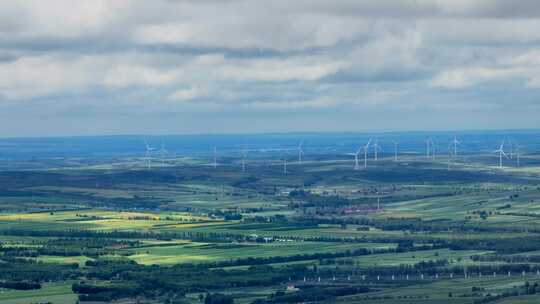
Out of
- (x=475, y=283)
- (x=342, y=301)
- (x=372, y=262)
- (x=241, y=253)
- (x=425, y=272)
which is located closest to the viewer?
(x=342, y=301)

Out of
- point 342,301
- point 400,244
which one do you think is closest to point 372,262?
point 400,244

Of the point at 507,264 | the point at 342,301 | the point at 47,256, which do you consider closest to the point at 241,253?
the point at 47,256

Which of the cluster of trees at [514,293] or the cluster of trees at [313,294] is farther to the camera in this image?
the cluster of trees at [313,294]

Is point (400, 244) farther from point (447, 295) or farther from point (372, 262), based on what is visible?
point (447, 295)

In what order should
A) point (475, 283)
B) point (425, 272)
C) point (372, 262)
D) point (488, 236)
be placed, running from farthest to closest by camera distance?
point (488, 236)
point (372, 262)
point (425, 272)
point (475, 283)

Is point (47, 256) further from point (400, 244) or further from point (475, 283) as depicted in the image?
point (475, 283)

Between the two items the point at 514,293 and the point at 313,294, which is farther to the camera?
the point at 313,294

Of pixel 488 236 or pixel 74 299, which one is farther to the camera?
pixel 488 236

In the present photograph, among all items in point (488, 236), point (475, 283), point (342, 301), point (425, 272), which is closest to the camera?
point (342, 301)

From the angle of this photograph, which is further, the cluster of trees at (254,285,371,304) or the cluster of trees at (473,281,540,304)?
the cluster of trees at (254,285,371,304)
